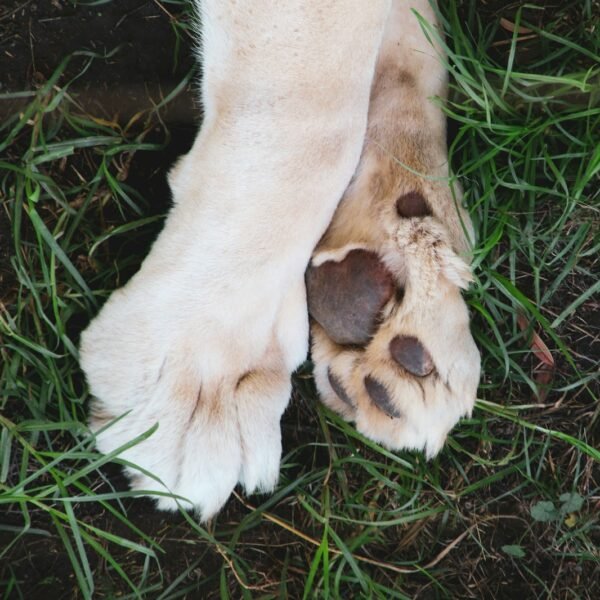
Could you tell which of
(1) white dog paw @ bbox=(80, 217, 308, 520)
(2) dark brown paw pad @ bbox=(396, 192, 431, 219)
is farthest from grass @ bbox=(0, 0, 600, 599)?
(2) dark brown paw pad @ bbox=(396, 192, 431, 219)

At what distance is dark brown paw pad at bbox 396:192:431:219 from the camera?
5.09 ft

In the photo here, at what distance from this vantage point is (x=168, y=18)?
1856mm

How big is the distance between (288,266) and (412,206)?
263 millimetres

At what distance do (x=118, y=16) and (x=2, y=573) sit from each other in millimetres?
1255

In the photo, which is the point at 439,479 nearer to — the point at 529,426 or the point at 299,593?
the point at 529,426

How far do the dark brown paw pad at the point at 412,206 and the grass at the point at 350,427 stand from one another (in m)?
0.23

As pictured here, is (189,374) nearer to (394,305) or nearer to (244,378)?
(244,378)

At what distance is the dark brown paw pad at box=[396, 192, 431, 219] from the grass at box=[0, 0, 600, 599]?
23 centimetres

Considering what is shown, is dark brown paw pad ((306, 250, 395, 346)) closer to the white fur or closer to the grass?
the white fur

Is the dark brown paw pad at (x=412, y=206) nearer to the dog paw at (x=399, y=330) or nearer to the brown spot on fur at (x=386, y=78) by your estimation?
the dog paw at (x=399, y=330)

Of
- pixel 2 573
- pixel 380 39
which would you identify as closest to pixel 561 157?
pixel 380 39

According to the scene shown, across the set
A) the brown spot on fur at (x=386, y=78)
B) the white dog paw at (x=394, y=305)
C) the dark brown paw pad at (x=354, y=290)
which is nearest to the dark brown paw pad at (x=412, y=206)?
the white dog paw at (x=394, y=305)

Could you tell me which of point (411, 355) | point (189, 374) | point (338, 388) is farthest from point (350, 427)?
point (189, 374)

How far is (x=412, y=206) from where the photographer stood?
1564 mm
